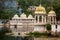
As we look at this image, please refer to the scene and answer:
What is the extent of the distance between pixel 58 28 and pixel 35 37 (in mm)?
2244

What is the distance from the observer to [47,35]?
1816 centimetres

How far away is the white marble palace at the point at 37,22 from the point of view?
19.3 metres

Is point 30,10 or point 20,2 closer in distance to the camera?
point 30,10

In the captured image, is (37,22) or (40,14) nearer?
(37,22)

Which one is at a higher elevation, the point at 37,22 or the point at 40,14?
the point at 40,14

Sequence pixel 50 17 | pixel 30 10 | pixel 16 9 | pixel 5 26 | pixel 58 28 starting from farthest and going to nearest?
pixel 16 9 → pixel 30 10 → pixel 5 26 → pixel 50 17 → pixel 58 28

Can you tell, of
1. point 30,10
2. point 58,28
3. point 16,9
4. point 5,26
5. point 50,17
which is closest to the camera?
point 58,28

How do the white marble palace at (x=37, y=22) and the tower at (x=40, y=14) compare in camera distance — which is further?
the tower at (x=40, y=14)

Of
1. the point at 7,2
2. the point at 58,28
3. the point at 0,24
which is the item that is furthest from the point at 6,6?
the point at 58,28

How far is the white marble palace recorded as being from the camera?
1927 centimetres

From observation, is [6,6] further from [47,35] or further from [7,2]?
[47,35]

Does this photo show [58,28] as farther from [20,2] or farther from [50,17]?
[20,2]

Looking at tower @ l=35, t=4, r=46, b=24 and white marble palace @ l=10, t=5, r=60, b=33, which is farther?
tower @ l=35, t=4, r=46, b=24

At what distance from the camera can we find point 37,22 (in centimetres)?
1964
